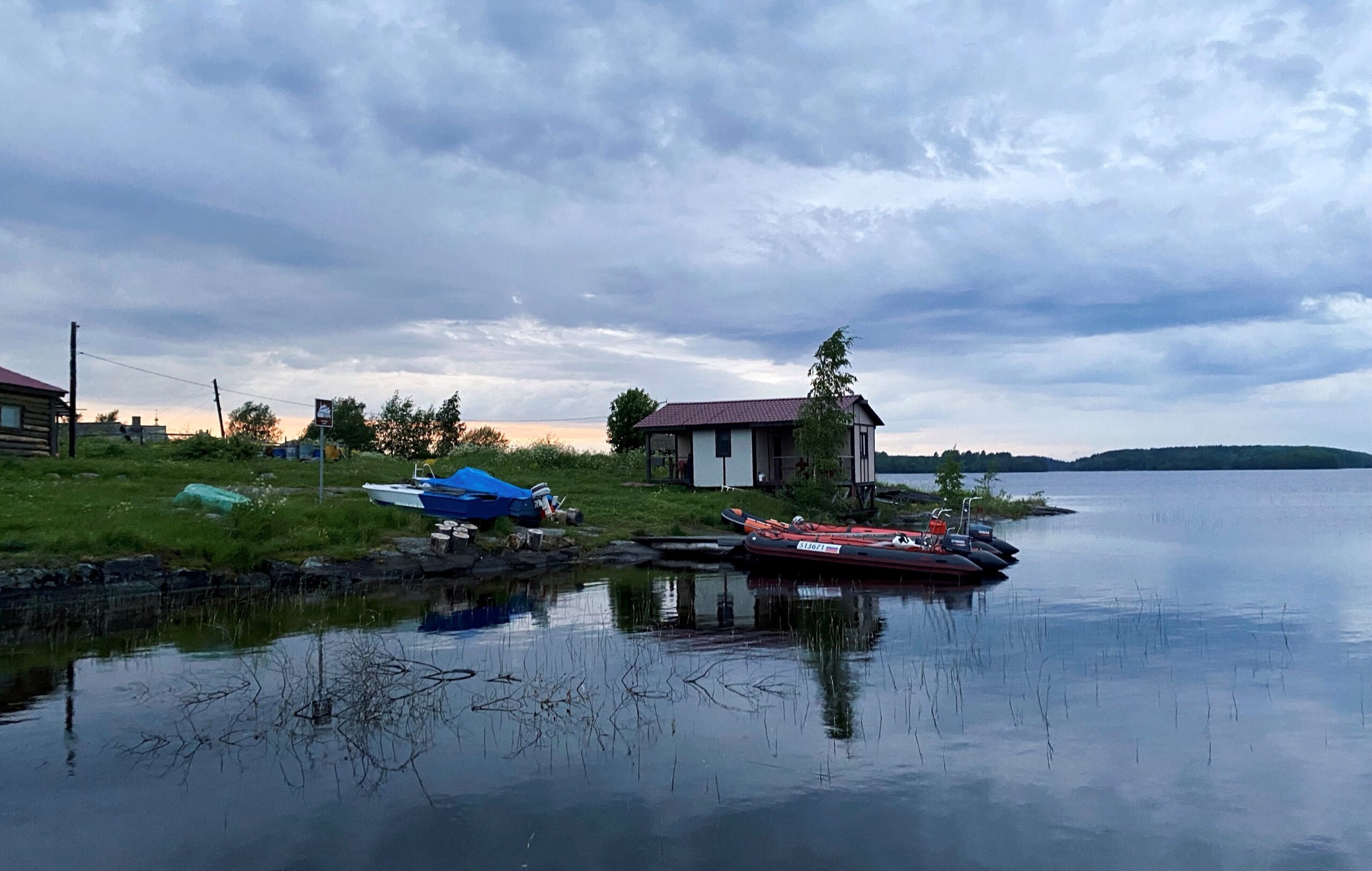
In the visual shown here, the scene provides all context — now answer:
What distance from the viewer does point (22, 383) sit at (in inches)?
1134

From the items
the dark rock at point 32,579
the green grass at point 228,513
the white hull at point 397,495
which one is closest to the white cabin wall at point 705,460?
the green grass at point 228,513

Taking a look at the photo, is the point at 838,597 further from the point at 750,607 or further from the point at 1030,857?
the point at 1030,857

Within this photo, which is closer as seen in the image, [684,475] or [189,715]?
[189,715]

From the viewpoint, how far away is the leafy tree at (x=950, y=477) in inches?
1623

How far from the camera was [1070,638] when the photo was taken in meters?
15.1

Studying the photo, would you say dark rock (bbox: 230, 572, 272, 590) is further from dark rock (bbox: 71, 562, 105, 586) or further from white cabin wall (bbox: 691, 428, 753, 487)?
white cabin wall (bbox: 691, 428, 753, 487)

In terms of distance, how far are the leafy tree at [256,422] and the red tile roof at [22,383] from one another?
31.1 metres

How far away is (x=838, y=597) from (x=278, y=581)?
1145cm

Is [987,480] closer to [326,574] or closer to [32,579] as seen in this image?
[326,574]

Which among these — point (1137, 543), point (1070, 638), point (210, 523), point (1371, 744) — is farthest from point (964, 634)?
point (1137, 543)

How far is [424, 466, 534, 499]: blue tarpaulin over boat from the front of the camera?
24609 millimetres

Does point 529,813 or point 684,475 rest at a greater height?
point 684,475

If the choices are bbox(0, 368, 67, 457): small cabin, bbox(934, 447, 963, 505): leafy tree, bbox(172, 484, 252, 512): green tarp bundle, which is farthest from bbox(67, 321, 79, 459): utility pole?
bbox(934, 447, 963, 505): leafy tree

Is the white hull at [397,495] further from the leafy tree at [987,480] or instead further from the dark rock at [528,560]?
the leafy tree at [987,480]
